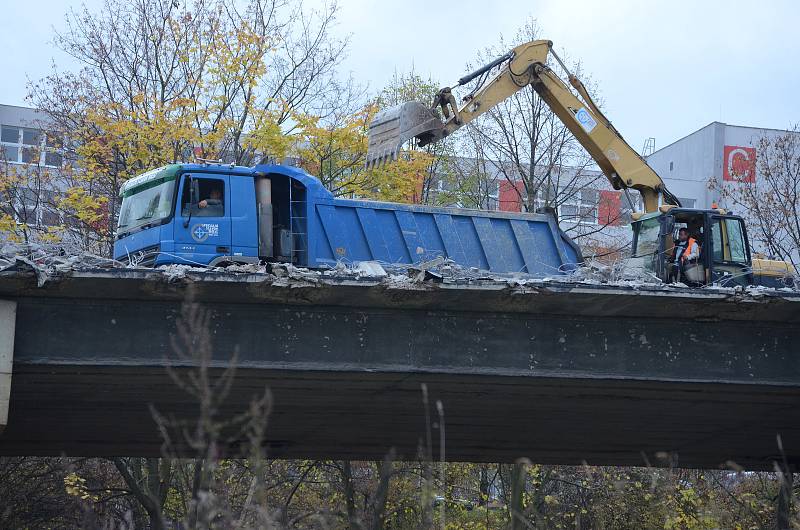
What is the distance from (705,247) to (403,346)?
764cm

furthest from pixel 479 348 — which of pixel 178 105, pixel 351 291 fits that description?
pixel 178 105

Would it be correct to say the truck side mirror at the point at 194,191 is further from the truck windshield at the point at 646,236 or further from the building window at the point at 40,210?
the building window at the point at 40,210

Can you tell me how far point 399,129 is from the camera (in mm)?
17438

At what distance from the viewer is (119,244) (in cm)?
1780

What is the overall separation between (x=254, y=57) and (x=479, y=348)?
62.1ft

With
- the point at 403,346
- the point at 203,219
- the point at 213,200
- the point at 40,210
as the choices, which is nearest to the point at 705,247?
the point at 403,346

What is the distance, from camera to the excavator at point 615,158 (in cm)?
1677

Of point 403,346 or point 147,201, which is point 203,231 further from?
point 403,346

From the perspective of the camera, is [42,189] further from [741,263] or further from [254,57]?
[741,263]

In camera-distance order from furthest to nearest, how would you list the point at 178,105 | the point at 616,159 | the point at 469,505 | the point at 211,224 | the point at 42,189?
the point at 42,189 < the point at 178,105 < the point at 469,505 < the point at 616,159 < the point at 211,224

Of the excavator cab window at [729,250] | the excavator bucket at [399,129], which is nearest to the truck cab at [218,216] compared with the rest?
the excavator bucket at [399,129]

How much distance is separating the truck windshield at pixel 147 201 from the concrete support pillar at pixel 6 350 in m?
6.58

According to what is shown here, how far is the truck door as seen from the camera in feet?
54.0

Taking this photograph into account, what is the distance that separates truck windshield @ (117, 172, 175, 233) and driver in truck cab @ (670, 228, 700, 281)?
867 cm
